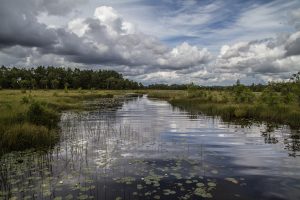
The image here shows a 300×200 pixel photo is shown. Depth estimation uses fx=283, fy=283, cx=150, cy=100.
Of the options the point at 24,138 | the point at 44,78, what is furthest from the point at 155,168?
the point at 44,78

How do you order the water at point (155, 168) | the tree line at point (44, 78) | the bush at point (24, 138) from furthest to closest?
the tree line at point (44, 78)
the bush at point (24, 138)
the water at point (155, 168)

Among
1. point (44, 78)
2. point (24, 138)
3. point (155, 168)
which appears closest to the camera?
point (155, 168)

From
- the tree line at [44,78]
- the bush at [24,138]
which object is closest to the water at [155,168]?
the bush at [24,138]

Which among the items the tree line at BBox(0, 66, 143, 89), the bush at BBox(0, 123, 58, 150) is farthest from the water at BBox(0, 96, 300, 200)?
the tree line at BBox(0, 66, 143, 89)

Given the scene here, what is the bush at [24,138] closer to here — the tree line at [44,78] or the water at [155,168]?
the water at [155,168]

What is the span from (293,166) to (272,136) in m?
11.0

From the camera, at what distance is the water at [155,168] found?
40.7 ft

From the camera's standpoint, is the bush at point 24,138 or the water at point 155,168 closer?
the water at point 155,168

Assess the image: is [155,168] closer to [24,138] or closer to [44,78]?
[24,138]

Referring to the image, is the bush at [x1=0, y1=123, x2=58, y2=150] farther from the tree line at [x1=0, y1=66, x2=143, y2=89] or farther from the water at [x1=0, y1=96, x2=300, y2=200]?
the tree line at [x1=0, y1=66, x2=143, y2=89]

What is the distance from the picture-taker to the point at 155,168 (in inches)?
629

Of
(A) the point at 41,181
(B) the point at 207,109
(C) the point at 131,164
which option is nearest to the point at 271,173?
(C) the point at 131,164

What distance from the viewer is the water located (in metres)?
12.4

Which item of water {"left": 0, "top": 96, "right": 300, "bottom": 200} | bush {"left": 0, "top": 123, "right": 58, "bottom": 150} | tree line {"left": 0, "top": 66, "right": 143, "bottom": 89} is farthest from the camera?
tree line {"left": 0, "top": 66, "right": 143, "bottom": 89}
